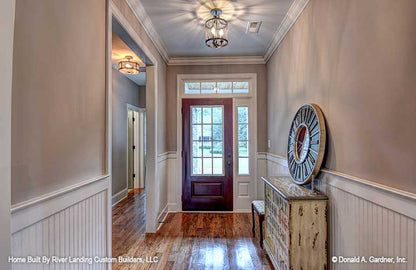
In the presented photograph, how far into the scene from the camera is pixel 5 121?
0.74 metres

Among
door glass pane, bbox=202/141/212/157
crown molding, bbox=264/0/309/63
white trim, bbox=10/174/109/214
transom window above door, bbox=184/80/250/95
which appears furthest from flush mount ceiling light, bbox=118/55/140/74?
white trim, bbox=10/174/109/214

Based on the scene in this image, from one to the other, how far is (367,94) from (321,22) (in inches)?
36.3

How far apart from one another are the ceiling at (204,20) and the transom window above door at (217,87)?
0.54m

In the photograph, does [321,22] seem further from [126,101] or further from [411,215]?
[126,101]

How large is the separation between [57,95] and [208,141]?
2942 mm

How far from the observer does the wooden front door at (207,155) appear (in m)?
4.04

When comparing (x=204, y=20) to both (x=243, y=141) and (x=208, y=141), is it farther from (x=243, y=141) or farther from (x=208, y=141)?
(x=243, y=141)

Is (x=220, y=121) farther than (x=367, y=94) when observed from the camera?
Yes

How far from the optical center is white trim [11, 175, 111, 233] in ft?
3.30

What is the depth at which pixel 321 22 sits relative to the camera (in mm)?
1951

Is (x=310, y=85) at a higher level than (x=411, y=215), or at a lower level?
higher

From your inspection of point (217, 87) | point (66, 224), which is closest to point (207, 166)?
point (217, 87)

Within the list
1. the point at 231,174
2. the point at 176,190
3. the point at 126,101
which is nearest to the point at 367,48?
the point at 231,174

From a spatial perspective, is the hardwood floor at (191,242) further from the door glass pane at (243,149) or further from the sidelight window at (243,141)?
the door glass pane at (243,149)
